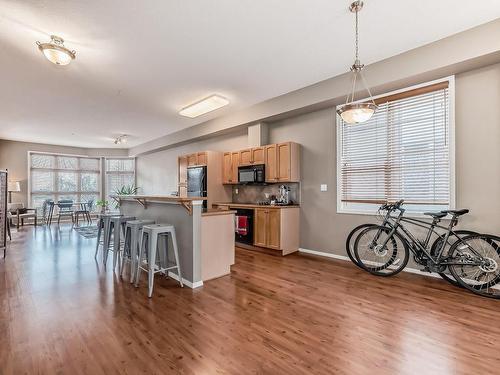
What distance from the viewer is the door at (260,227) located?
4.66 metres

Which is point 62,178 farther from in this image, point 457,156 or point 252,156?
point 457,156

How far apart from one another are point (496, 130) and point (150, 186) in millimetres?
9259

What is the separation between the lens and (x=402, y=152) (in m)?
3.64

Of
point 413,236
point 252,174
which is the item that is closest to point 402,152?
point 413,236

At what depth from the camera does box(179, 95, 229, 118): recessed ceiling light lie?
457cm

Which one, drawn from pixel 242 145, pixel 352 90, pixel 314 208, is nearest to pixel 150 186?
pixel 242 145

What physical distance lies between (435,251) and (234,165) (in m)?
3.85

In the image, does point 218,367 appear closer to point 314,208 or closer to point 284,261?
point 284,261

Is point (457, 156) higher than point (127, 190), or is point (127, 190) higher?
point (457, 156)

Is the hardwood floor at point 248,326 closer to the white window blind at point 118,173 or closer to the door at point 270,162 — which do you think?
the door at point 270,162

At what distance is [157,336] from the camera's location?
198 centimetres

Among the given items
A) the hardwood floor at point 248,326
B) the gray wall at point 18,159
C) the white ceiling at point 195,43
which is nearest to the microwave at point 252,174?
the white ceiling at point 195,43

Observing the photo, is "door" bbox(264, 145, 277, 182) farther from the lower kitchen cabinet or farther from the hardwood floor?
the hardwood floor

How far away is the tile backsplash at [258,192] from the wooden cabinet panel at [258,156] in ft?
1.91
